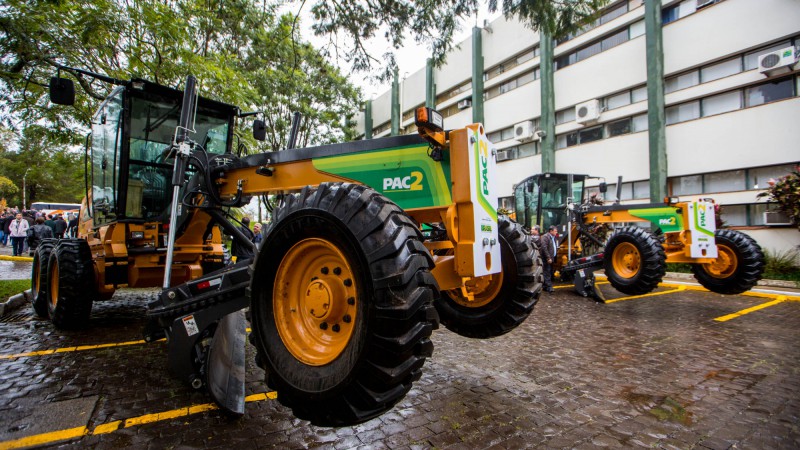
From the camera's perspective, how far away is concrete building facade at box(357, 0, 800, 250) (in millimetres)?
12539

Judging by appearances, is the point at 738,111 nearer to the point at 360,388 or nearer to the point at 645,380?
the point at 645,380

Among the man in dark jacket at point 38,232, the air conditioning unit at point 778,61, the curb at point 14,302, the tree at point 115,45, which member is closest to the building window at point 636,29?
the air conditioning unit at point 778,61

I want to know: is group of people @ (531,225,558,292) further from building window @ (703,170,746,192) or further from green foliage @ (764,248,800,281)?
building window @ (703,170,746,192)

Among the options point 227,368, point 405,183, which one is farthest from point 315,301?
point 227,368

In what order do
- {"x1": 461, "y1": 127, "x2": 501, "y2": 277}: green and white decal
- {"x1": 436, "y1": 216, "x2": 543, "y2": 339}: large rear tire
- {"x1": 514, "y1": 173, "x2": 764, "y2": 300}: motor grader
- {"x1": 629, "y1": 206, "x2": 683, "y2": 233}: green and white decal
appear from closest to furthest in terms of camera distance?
{"x1": 461, "y1": 127, "x2": 501, "y2": 277}: green and white decal < {"x1": 436, "y1": 216, "x2": 543, "y2": 339}: large rear tire < {"x1": 514, "y1": 173, "x2": 764, "y2": 300}: motor grader < {"x1": 629, "y1": 206, "x2": 683, "y2": 233}: green and white decal

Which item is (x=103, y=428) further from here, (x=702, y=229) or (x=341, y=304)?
(x=702, y=229)

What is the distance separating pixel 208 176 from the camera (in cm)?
393

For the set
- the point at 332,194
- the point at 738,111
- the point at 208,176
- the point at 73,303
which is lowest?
the point at 73,303

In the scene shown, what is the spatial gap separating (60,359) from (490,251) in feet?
15.6

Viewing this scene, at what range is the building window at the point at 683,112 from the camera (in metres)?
14.5

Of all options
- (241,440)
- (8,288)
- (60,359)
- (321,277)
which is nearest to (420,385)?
(241,440)

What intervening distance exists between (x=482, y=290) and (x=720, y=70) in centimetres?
1563

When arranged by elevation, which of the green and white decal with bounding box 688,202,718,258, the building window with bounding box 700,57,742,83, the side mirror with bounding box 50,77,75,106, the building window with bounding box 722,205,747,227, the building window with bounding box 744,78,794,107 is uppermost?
the building window with bounding box 700,57,742,83

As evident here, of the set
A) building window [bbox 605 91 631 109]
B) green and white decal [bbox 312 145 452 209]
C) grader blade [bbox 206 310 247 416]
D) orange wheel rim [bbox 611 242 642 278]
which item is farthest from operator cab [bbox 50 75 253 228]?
building window [bbox 605 91 631 109]
